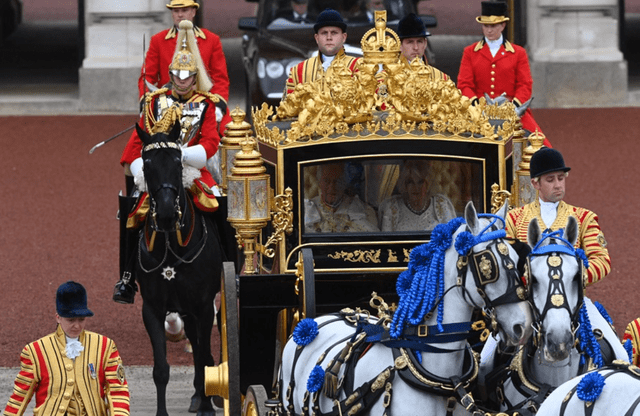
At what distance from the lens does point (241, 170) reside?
22.2ft

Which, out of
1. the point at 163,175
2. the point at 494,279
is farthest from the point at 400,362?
the point at 163,175

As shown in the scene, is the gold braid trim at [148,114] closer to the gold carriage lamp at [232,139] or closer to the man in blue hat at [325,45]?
the gold carriage lamp at [232,139]

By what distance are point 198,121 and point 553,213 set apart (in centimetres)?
267

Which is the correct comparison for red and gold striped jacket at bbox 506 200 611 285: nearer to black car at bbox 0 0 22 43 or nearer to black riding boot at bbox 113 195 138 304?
black riding boot at bbox 113 195 138 304

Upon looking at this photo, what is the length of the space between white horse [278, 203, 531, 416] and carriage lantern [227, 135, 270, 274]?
126 centimetres

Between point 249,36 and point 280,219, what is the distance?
379 inches

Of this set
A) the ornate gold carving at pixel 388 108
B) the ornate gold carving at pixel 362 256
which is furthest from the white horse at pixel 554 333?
the ornate gold carving at pixel 388 108

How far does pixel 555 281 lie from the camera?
4969 mm

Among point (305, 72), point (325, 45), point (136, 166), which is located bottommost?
point (136, 166)

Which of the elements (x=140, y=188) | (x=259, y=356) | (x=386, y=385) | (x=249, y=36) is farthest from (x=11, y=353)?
(x=249, y=36)

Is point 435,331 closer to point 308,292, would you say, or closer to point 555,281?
point 555,281

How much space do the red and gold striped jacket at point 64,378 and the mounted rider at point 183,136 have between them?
6.06 feet

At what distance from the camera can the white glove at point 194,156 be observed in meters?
7.70

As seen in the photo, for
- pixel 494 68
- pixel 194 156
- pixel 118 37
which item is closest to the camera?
pixel 194 156
